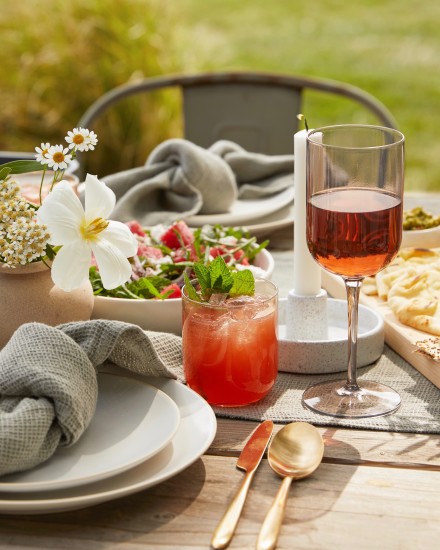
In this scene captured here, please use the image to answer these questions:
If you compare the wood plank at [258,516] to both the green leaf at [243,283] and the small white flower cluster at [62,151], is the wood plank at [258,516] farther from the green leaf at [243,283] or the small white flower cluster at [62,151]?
the small white flower cluster at [62,151]

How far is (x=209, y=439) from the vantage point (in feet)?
3.77

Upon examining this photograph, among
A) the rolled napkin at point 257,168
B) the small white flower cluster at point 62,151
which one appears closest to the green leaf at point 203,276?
the small white flower cluster at point 62,151

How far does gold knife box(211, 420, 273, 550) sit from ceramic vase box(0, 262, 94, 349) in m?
0.37

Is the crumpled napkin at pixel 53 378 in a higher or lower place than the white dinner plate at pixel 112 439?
higher

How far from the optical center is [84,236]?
127cm

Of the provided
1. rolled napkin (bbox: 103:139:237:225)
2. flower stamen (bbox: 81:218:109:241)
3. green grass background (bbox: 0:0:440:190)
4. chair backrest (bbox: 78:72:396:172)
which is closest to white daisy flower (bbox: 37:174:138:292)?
flower stamen (bbox: 81:218:109:241)

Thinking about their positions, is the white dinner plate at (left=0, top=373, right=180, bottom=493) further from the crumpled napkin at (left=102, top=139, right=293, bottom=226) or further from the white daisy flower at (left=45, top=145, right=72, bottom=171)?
the crumpled napkin at (left=102, top=139, right=293, bottom=226)

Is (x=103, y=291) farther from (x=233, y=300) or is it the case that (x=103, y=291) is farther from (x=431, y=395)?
(x=431, y=395)

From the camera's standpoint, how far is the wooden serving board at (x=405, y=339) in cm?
141

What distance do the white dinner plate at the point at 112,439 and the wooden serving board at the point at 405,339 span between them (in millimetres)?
432

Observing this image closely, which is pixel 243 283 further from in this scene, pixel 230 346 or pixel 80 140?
pixel 80 140

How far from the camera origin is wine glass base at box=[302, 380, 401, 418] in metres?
1.31

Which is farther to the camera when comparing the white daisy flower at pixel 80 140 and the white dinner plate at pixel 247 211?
the white dinner plate at pixel 247 211

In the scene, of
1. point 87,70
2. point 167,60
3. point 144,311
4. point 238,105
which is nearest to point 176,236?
point 144,311
